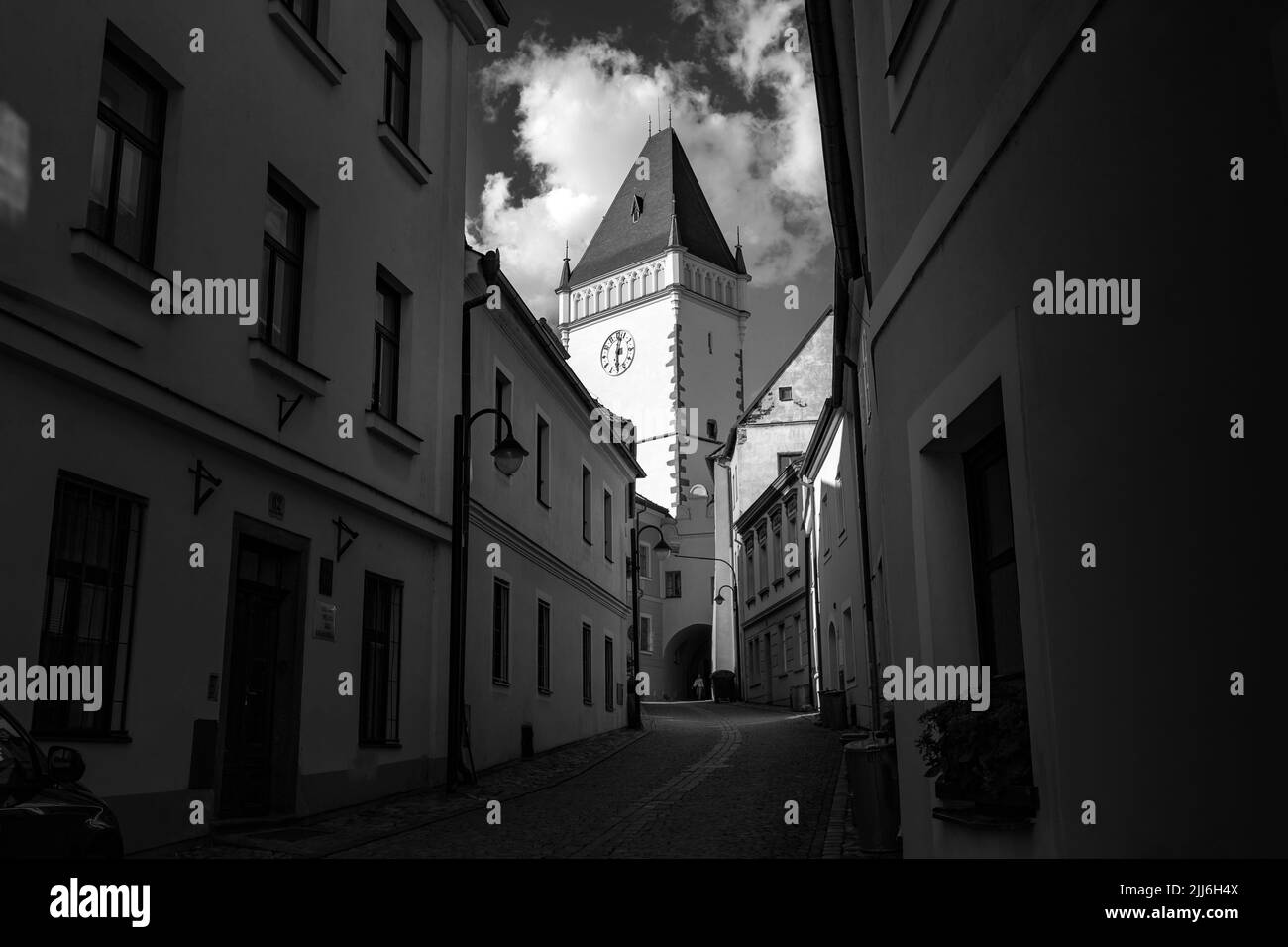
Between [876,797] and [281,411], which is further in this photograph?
[281,411]

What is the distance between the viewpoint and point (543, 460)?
71.2 feet

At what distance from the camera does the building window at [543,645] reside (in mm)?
20672

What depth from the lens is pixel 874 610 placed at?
61.7 ft

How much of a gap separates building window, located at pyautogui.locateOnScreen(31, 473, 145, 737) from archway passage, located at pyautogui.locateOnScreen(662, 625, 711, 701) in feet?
160

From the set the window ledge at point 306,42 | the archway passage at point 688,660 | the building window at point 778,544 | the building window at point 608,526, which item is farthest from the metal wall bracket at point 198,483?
the archway passage at point 688,660

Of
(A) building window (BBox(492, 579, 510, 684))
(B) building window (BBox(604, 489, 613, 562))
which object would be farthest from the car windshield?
(B) building window (BBox(604, 489, 613, 562))

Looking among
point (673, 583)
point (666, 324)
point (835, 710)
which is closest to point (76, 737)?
point (835, 710)

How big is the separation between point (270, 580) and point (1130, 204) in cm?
915

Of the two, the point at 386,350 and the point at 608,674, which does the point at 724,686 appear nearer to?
the point at 608,674

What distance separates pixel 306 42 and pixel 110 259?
4.46m

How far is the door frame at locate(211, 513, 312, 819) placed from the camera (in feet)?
33.2

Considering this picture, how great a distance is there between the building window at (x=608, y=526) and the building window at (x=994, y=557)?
21551 millimetres

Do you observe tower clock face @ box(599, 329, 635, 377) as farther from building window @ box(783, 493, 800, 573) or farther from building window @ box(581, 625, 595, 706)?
building window @ box(581, 625, 595, 706)
